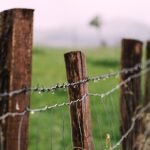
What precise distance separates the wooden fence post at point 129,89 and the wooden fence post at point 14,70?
3.21 meters

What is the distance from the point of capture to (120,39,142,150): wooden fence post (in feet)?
21.4

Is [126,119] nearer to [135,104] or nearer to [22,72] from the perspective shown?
[135,104]

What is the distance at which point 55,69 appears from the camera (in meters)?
21.4

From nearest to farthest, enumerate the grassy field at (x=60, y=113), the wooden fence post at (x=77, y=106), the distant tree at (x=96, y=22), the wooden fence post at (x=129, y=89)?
the wooden fence post at (x=77, y=106) < the wooden fence post at (x=129, y=89) < the grassy field at (x=60, y=113) < the distant tree at (x=96, y=22)

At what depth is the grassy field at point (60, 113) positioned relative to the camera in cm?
877

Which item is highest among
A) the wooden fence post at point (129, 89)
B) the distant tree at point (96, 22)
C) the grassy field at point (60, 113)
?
the distant tree at point (96, 22)

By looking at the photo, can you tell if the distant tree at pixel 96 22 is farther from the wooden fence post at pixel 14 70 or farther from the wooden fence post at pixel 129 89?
the wooden fence post at pixel 14 70


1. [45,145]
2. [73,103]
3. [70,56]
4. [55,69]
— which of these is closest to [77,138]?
[73,103]

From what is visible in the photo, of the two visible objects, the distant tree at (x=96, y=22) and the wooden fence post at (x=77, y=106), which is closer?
the wooden fence post at (x=77, y=106)

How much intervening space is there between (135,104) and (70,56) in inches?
109

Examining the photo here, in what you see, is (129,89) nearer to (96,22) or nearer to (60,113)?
(60,113)

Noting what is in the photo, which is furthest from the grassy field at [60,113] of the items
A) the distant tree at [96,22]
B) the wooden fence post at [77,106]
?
the distant tree at [96,22]

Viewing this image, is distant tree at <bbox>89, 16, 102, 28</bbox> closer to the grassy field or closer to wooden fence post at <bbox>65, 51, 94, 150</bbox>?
the grassy field

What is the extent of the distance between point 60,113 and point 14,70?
8848 millimetres
